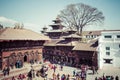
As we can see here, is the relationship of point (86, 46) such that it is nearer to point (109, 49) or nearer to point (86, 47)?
point (86, 47)

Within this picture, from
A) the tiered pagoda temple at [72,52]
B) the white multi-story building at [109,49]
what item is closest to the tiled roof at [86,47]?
the tiered pagoda temple at [72,52]

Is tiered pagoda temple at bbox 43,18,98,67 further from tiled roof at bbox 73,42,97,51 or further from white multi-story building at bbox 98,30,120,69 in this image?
white multi-story building at bbox 98,30,120,69

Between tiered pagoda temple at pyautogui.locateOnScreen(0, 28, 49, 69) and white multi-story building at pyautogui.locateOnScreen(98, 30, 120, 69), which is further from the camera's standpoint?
white multi-story building at pyautogui.locateOnScreen(98, 30, 120, 69)

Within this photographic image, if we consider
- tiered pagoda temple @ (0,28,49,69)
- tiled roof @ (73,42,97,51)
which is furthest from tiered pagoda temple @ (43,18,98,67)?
tiered pagoda temple @ (0,28,49,69)

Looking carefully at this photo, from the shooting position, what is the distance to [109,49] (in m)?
25.2

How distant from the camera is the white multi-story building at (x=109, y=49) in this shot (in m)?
24.6

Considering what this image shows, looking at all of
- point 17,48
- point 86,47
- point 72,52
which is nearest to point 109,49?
point 86,47

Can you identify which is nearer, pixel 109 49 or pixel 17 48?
pixel 17 48

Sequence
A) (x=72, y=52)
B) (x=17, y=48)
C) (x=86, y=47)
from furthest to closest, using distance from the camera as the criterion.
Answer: (x=72, y=52)
(x=86, y=47)
(x=17, y=48)

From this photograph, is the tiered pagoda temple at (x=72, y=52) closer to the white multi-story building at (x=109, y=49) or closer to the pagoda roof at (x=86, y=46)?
the pagoda roof at (x=86, y=46)

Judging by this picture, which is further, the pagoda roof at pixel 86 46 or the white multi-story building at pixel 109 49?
the pagoda roof at pixel 86 46

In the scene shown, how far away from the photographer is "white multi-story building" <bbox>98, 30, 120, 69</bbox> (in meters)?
24.6

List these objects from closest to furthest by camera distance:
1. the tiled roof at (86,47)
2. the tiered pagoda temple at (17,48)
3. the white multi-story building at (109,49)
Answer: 1. the tiered pagoda temple at (17,48)
2. the white multi-story building at (109,49)
3. the tiled roof at (86,47)

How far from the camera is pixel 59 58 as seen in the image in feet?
98.2
